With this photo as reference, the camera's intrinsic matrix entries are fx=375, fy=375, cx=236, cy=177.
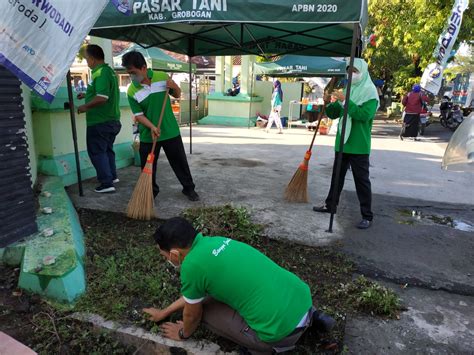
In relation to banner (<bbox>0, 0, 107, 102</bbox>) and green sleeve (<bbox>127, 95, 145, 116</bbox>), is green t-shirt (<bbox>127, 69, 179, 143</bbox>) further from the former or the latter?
banner (<bbox>0, 0, 107, 102</bbox>)

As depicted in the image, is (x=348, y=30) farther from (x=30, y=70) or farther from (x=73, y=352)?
(x=73, y=352)

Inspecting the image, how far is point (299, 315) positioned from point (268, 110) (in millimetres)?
13805

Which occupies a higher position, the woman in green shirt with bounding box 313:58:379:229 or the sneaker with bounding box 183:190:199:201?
the woman in green shirt with bounding box 313:58:379:229

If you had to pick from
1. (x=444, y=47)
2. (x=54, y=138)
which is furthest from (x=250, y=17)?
(x=444, y=47)

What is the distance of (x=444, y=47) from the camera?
9.88 metres

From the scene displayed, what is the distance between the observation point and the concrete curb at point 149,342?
86.0 inches

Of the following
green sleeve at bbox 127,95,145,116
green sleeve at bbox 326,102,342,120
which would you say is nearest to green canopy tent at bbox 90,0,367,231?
green sleeve at bbox 326,102,342,120

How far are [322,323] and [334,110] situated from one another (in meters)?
2.67

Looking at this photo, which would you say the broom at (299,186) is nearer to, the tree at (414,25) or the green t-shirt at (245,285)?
the green t-shirt at (245,285)

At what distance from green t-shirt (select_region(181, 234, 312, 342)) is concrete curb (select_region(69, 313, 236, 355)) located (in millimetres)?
389

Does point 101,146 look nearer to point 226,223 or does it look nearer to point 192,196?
point 192,196

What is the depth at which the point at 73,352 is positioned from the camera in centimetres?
224

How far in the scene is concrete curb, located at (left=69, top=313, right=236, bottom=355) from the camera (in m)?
2.19

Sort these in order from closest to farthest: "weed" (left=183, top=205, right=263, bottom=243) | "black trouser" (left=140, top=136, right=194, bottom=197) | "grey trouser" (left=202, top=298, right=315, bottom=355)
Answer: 1. "grey trouser" (left=202, top=298, right=315, bottom=355)
2. "weed" (left=183, top=205, right=263, bottom=243)
3. "black trouser" (left=140, top=136, right=194, bottom=197)
